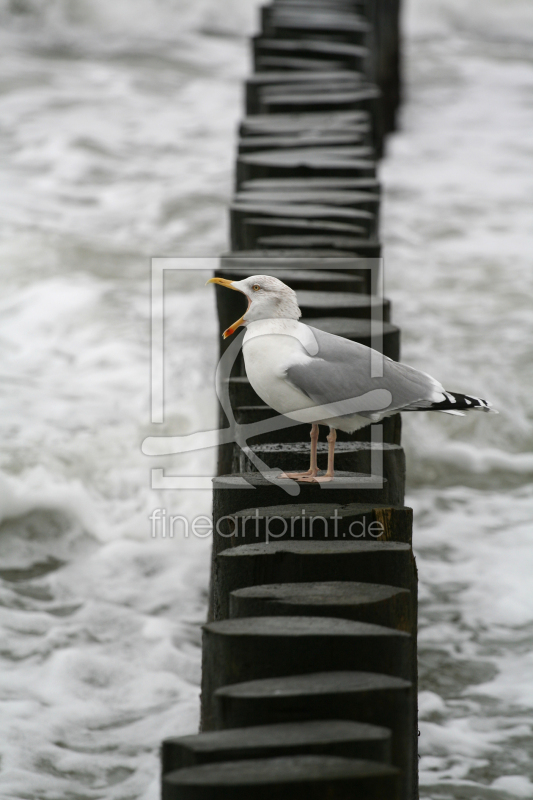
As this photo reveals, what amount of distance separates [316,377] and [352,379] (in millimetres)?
101

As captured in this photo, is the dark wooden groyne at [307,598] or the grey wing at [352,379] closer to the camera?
the dark wooden groyne at [307,598]

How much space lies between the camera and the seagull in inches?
87.4

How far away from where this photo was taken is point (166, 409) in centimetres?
566

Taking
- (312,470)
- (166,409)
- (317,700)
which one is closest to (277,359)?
(312,470)

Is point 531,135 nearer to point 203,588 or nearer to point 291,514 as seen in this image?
point 203,588

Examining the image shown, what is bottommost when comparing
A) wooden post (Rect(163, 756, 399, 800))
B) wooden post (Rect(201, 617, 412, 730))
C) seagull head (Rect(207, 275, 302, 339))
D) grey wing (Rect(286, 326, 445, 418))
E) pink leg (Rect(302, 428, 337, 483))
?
wooden post (Rect(163, 756, 399, 800))

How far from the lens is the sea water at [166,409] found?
3266 mm

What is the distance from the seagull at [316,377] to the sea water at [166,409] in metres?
1.36

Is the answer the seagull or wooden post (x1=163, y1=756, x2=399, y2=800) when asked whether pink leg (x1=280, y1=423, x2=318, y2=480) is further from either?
wooden post (x1=163, y1=756, x2=399, y2=800)

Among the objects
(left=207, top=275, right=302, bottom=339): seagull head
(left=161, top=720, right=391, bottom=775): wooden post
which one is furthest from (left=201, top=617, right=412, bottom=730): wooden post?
(left=207, top=275, right=302, bottom=339): seagull head

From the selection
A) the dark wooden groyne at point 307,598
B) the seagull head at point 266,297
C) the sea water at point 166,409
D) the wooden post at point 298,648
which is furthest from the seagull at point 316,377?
the sea water at point 166,409

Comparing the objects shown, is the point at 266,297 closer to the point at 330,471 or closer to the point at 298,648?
the point at 330,471

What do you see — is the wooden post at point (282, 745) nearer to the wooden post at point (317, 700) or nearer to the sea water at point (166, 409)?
the wooden post at point (317, 700)

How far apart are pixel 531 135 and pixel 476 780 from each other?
30.2ft
